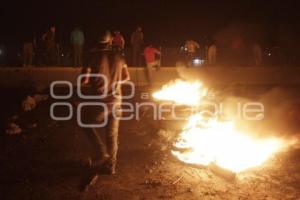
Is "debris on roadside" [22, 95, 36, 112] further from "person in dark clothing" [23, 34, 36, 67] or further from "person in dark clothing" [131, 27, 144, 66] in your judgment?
"person in dark clothing" [131, 27, 144, 66]

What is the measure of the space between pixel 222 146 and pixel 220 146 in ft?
0.13

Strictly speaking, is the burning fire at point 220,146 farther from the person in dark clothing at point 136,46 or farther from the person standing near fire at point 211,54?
the person standing near fire at point 211,54

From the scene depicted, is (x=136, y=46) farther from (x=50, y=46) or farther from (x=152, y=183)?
(x=152, y=183)

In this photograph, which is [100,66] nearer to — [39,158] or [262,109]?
[39,158]

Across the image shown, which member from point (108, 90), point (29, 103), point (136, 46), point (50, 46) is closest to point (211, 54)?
point (136, 46)

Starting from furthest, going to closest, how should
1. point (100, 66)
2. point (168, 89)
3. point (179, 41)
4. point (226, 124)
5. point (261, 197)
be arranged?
point (179, 41)
point (168, 89)
point (226, 124)
point (100, 66)
point (261, 197)

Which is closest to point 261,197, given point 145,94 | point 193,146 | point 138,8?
point 193,146

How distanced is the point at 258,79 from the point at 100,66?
43.9ft

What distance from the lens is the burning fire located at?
7.30 metres

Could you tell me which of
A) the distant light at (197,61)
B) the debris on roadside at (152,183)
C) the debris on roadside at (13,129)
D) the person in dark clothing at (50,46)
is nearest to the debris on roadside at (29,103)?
the debris on roadside at (13,129)

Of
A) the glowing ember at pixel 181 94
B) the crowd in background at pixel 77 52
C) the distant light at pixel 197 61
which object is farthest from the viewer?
the distant light at pixel 197 61

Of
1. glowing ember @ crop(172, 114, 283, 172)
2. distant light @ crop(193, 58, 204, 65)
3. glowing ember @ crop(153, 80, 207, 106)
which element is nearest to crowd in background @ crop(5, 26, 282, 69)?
distant light @ crop(193, 58, 204, 65)

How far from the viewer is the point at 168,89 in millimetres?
11930

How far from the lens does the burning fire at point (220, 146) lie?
730 centimetres
